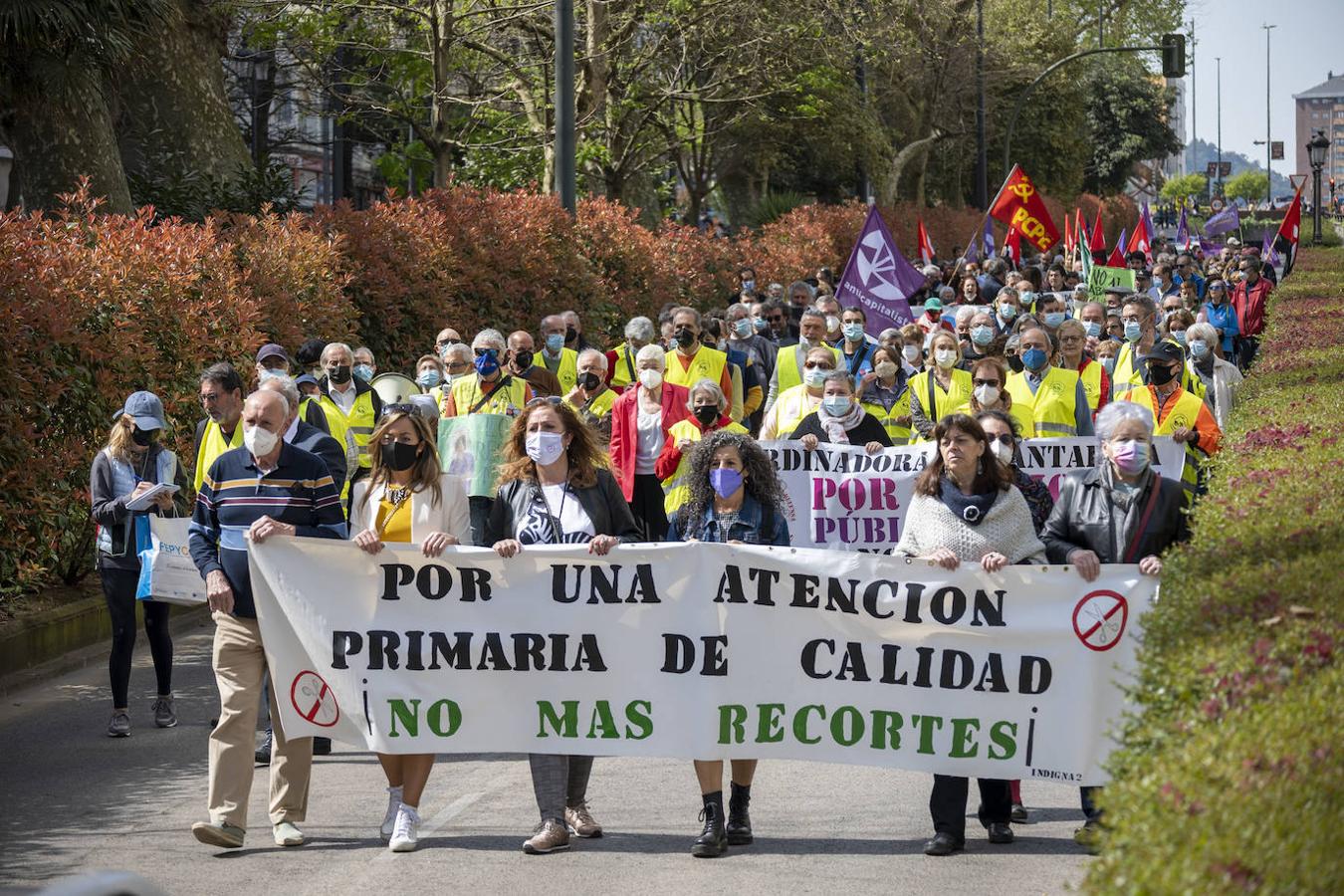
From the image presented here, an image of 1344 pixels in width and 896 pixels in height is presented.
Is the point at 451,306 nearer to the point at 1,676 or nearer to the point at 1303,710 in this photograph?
the point at 1,676

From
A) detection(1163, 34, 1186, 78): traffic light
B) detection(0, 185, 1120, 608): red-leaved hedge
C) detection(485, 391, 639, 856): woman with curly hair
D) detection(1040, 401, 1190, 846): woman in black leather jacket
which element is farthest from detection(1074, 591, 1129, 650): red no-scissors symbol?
detection(1163, 34, 1186, 78): traffic light

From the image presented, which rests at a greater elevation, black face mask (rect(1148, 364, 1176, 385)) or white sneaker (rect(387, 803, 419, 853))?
black face mask (rect(1148, 364, 1176, 385))

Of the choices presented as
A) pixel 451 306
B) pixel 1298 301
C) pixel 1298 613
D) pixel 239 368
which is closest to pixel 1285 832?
pixel 1298 613

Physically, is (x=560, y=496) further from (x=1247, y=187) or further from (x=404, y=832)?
(x=1247, y=187)

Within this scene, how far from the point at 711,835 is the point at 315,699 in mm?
1634

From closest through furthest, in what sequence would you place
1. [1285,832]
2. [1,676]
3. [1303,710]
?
[1285,832], [1303,710], [1,676]

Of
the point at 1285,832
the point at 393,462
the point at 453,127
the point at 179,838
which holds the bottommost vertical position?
the point at 179,838

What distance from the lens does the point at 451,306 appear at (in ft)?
64.1

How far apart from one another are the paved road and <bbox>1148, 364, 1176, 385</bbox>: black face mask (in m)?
3.52

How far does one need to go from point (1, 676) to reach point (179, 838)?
13.0 ft

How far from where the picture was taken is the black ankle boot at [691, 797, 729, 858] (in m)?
7.10

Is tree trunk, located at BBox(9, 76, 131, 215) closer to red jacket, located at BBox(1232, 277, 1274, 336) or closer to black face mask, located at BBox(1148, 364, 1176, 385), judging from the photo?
black face mask, located at BBox(1148, 364, 1176, 385)

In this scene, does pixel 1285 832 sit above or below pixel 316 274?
below

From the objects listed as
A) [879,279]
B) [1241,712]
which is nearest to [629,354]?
[879,279]
